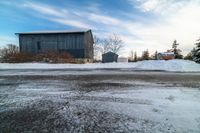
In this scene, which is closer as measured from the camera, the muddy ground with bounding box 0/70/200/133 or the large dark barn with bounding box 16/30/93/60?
the muddy ground with bounding box 0/70/200/133

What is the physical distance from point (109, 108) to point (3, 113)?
248 cm

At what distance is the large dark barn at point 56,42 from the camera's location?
34.3 m

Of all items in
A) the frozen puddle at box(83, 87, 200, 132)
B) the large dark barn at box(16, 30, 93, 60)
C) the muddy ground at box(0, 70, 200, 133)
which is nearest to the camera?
the muddy ground at box(0, 70, 200, 133)

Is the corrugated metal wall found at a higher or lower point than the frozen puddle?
higher

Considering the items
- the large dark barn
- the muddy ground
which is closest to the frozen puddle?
the muddy ground

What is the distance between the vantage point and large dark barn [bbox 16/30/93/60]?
34.3 meters

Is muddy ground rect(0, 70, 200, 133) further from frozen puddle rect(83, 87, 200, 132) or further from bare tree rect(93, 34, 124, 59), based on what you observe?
bare tree rect(93, 34, 124, 59)

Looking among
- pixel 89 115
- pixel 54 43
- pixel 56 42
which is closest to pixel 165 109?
pixel 89 115

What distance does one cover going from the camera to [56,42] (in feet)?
114

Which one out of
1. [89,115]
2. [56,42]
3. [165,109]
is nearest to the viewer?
[89,115]

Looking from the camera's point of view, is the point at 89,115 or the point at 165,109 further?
the point at 165,109

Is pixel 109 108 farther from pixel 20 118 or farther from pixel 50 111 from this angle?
pixel 20 118

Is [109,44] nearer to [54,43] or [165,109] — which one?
[54,43]

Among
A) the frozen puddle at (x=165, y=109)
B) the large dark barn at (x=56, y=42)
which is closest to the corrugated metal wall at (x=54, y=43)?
the large dark barn at (x=56, y=42)
